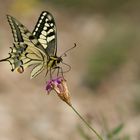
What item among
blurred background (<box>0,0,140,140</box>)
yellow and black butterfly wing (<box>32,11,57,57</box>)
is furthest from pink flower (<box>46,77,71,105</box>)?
blurred background (<box>0,0,140,140</box>)

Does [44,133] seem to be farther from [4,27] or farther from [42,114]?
[4,27]

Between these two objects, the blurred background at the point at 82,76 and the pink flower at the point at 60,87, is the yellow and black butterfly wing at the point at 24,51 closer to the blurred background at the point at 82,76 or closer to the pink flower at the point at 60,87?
the pink flower at the point at 60,87

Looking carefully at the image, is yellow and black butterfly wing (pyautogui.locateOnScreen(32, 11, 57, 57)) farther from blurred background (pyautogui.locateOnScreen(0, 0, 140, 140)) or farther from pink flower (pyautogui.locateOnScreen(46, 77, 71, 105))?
blurred background (pyautogui.locateOnScreen(0, 0, 140, 140))

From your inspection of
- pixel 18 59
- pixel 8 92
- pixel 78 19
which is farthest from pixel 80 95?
pixel 18 59

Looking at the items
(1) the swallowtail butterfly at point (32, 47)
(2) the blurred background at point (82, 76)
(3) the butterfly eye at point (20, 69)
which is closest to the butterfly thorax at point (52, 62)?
(1) the swallowtail butterfly at point (32, 47)

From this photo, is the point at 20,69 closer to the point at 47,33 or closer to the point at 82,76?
the point at 47,33

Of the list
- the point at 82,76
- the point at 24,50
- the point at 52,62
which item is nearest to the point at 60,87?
the point at 52,62
